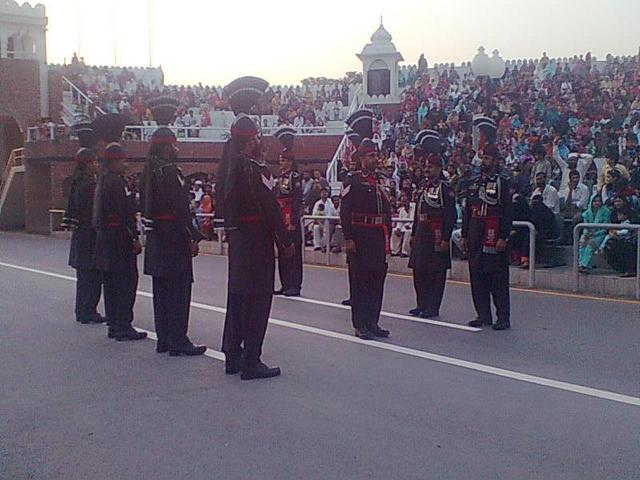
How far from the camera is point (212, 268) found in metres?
17.3

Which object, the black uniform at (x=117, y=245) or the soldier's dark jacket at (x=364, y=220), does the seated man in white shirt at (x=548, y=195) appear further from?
the black uniform at (x=117, y=245)

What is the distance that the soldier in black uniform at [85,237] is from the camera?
1091cm

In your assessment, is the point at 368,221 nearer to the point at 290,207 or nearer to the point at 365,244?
the point at 365,244

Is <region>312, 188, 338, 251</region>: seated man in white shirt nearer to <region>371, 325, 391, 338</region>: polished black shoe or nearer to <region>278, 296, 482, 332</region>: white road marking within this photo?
<region>278, 296, 482, 332</region>: white road marking

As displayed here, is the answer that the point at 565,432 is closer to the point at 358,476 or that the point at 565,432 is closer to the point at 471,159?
the point at 358,476

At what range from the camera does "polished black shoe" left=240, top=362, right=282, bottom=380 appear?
25.3ft

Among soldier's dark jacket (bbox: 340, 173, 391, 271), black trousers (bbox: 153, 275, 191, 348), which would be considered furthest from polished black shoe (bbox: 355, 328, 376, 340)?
black trousers (bbox: 153, 275, 191, 348)

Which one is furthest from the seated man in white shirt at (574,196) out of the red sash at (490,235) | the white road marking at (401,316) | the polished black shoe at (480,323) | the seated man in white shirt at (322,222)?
the polished black shoe at (480,323)

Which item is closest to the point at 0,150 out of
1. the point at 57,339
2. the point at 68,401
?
the point at 57,339

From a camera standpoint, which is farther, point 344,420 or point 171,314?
point 171,314

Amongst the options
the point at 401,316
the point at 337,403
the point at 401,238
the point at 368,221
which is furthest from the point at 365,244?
the point at 401,238

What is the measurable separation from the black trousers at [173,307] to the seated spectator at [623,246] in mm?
6661

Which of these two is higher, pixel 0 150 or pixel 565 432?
pixel 0 150

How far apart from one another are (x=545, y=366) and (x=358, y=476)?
3.42 metres
